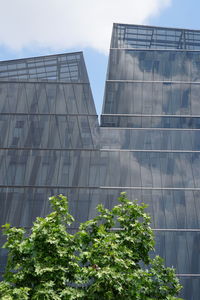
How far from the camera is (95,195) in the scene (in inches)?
1439

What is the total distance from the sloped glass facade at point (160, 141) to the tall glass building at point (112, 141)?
0.31ft

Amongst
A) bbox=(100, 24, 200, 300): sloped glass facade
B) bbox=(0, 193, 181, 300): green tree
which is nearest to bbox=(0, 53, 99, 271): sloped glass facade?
bbox=(100, 24, 200, 300): sloped glass facade

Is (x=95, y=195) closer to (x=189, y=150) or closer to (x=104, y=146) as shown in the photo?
(x=104, y=146)

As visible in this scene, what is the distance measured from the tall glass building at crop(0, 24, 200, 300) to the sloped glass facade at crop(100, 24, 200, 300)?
0.31ft

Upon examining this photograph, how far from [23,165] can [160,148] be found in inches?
536

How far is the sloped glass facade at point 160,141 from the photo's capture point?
35469 millimetres

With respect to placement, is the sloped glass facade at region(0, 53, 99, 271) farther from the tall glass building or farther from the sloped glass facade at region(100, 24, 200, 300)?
the sloped glass facade at region(100, 24, 200, 300)

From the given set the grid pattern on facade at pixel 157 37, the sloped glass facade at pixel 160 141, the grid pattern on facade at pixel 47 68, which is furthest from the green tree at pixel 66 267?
the grid pattern on facade at pixel 157 37

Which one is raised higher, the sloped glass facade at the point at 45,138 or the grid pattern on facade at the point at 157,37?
the grid pattern on facade at the point at 157,37

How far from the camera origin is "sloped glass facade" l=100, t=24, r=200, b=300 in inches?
1396

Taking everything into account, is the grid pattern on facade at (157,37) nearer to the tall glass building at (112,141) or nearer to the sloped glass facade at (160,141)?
the sloped glass facade at (160,141)

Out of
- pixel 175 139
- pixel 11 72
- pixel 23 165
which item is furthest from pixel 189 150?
pixel 11 72

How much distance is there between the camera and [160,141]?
39094 millimetres

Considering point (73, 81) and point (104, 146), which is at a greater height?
point (73, 81)
